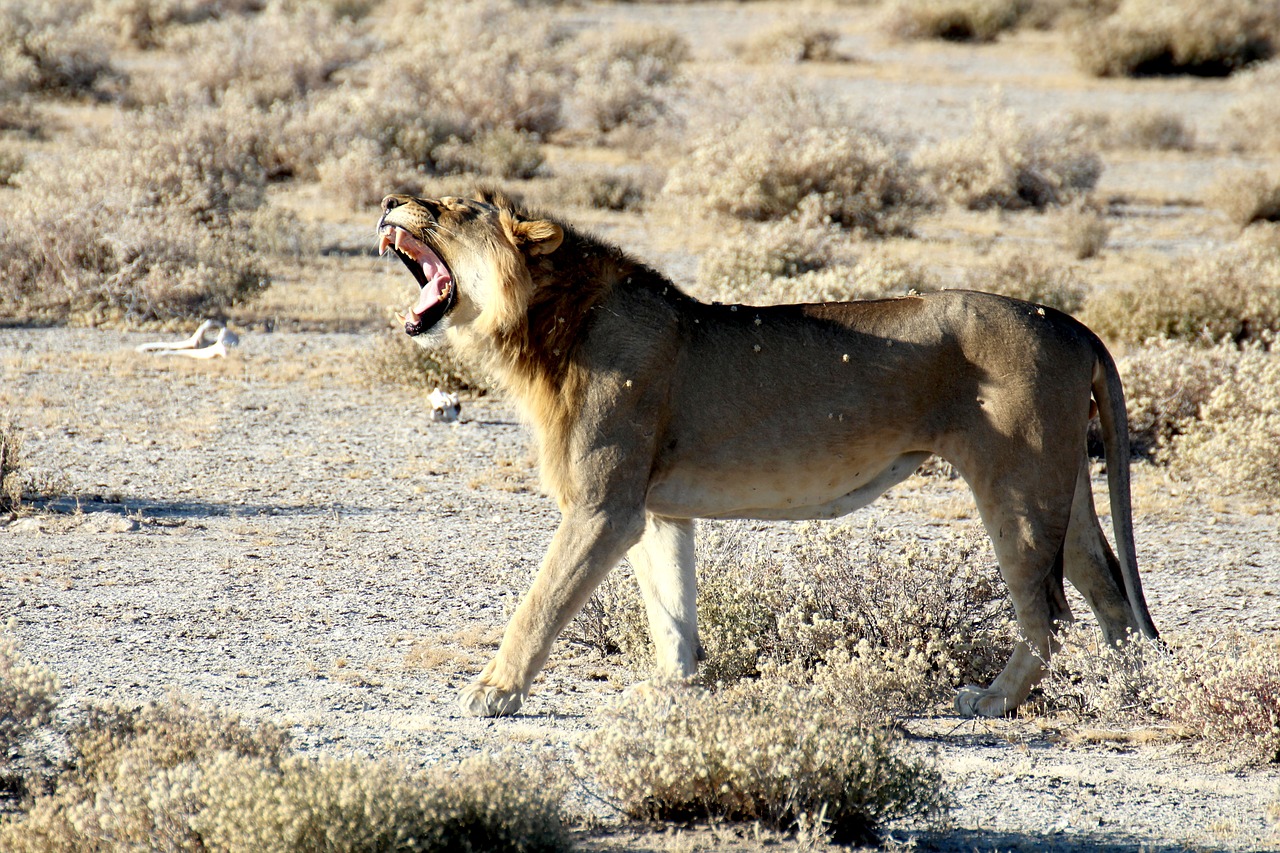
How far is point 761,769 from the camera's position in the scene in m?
4.35

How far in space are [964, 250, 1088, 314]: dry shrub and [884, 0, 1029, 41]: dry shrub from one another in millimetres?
24728

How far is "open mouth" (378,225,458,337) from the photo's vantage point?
5.45 metres

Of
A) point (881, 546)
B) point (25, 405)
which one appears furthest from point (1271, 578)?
point (25, 405)

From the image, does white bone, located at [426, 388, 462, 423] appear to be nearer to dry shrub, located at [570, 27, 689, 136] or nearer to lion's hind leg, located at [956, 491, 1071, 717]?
lion's hind leg, located at [956, 491, 1071, 717]

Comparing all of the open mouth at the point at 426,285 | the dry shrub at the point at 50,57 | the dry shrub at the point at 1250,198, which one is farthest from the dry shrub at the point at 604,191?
the open mouth at the point at 426,285

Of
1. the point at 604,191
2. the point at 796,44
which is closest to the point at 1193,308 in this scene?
the point at 604,191

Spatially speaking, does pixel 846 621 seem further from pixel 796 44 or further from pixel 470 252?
pixel 796 44

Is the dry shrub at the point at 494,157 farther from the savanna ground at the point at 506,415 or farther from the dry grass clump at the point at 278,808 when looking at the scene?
the dry grass clump at the point at 278,808

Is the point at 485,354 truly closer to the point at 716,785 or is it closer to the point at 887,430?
the point at 887,430

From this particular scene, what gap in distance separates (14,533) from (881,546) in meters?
4.74

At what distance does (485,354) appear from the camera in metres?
5.50

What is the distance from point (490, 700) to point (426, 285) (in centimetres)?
162

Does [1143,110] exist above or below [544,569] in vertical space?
below

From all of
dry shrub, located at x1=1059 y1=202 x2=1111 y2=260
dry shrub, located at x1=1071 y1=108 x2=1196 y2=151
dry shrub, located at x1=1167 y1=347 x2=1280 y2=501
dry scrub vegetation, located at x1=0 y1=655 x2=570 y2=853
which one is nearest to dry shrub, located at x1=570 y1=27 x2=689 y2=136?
dry shrub, located at x1=1071 y1=108 x2=1196 y2=151
